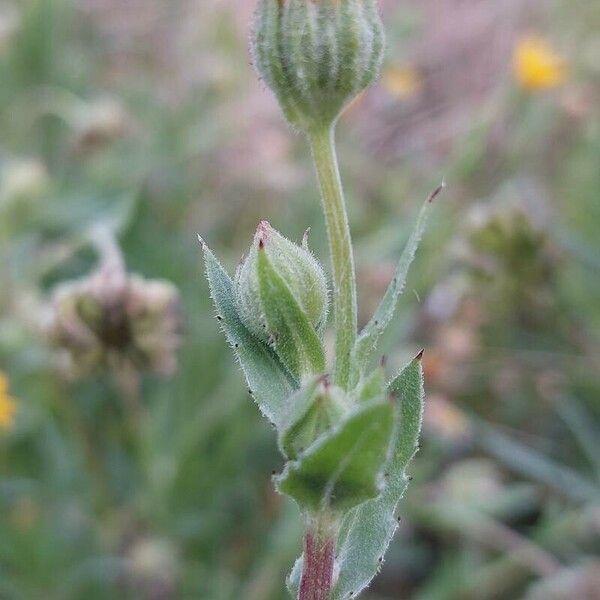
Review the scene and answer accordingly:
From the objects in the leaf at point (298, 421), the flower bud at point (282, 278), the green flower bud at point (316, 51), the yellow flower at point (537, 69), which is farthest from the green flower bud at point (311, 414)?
the yellow flower at point (537, 69)

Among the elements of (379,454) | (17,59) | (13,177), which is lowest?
(379,454)

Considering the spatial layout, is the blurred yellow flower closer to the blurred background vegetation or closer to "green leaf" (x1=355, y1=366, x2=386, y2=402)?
the blurred background vegetation

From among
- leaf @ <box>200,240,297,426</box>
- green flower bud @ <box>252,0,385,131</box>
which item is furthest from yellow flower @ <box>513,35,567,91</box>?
leaf @ <box>200,240,297,426</box>

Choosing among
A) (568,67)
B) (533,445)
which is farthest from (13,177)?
(568,67)

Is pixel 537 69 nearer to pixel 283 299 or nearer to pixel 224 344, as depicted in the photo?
pixel 224 344

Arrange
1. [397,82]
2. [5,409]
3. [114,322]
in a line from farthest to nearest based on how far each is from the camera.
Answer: [397,82], [5,409], [114,322]

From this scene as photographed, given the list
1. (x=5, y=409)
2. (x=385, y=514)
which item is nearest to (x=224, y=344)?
(x=5, y=409)

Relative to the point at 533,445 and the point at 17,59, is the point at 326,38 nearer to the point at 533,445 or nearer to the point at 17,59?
the point at 533,445
